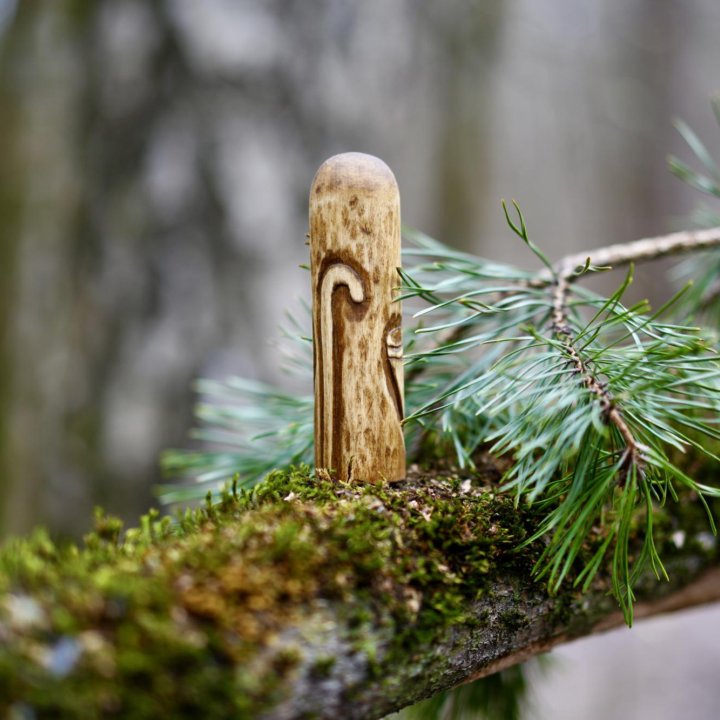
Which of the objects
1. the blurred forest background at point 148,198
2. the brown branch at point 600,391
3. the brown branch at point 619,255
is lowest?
the brown branch at point 600,391

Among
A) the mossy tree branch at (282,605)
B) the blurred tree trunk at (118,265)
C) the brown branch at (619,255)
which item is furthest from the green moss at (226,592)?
the blurred tree trunk at (118,265)

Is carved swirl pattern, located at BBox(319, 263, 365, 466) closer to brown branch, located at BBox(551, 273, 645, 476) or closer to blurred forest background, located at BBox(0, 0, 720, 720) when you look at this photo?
brown branch, located at BBox(551, 273, 645, 476)

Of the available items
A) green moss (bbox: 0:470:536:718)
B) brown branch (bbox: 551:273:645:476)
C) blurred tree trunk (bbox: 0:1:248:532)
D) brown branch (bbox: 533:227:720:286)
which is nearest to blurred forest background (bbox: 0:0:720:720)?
blurred tree trunk (bbox: 0:1:248:532)

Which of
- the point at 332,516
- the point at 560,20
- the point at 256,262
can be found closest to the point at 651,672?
the point at 256,262

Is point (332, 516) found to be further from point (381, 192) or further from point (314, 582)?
point (381, 192)

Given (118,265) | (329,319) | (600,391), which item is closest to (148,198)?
(118,265)

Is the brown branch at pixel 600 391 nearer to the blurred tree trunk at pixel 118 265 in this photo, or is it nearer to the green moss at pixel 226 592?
the green moss at pixel 226 592
